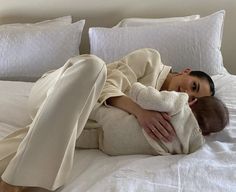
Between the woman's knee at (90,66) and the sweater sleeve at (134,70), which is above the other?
the woman's knee at (90,66)

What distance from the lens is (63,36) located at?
219cm

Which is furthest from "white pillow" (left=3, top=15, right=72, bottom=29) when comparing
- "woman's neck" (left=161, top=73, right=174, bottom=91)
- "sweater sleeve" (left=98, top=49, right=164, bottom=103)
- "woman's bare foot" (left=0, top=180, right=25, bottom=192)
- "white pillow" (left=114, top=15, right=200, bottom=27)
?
"woman's bare foot" (left=0, top=180, right=25, bottom=192)

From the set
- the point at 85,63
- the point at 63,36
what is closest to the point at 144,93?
the point at 85,63

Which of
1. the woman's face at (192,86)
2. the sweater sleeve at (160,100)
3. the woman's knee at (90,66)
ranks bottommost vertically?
the woman's face at (192,86)

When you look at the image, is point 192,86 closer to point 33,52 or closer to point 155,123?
point 155,123

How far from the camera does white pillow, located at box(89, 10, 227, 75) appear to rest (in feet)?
6.47

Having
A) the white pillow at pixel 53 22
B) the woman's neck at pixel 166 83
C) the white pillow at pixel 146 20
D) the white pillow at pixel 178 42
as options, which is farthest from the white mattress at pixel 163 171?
the white pillow at pixel 53 22

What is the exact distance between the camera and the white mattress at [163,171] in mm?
1142

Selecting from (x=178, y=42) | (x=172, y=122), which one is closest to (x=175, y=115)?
(x=172, y=122)

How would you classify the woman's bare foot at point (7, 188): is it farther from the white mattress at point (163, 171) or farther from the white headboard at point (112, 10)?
the white headboard at point (112, 10)

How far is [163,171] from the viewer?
122 centimetres

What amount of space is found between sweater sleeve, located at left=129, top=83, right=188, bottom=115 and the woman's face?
0.17m

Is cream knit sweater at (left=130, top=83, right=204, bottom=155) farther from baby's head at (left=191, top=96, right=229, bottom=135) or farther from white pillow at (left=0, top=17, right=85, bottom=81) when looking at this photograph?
white pillow at (left=0, top=17, right=85, bottom=81)

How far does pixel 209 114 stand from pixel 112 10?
118 centimetres
